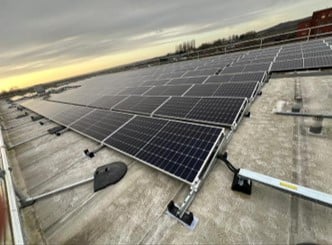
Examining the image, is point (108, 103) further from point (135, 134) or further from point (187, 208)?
A: point (187, 208)

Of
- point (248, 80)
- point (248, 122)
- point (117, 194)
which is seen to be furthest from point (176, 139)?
point (248, 80)

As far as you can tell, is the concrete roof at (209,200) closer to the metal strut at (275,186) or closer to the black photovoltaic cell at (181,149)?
the metal strut at (275,186)

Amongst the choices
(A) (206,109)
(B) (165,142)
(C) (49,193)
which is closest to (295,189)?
(B) (165,142)

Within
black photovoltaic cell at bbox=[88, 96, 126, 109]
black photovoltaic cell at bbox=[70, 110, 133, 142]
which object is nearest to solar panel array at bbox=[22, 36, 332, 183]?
black photovoltaic cell at bbox=[70, 110, 133, 142]

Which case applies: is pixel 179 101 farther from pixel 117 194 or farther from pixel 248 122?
pixel 117 194

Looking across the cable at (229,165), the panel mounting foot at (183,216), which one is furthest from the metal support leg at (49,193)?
the cable at (229,165)

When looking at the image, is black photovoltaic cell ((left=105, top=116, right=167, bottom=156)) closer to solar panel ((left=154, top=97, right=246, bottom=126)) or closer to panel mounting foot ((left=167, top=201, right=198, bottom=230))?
solar panel ((left=154, top=97, right=246, bottom=126))
